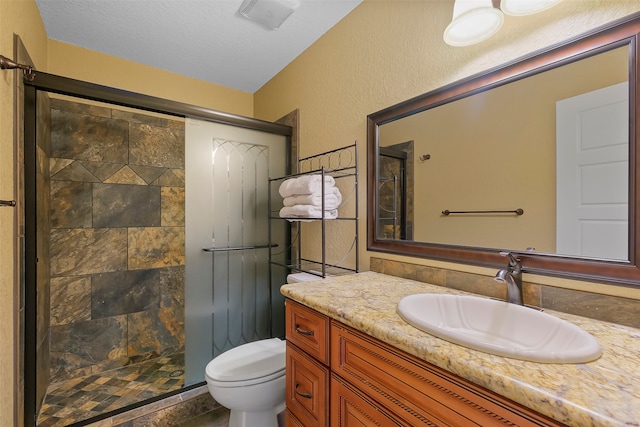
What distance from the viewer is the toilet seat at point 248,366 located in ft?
4.25

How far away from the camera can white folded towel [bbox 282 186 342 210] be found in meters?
1.57

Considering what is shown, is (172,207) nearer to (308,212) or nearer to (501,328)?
(308,212)

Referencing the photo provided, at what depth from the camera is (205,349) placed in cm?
185

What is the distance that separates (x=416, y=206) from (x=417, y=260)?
26 cm

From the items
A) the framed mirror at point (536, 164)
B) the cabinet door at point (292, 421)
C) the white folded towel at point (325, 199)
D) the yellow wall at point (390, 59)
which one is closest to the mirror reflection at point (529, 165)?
the framed mirror at point (536, 164)

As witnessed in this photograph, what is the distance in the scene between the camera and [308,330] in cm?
100

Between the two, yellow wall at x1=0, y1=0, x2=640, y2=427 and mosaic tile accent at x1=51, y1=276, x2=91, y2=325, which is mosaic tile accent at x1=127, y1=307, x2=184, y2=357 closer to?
mosaic tile accent at x1=51, y1=276, x2=91, y2=325

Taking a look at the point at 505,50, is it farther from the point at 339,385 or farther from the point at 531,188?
the point at 339,385

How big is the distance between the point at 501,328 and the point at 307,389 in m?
0.69

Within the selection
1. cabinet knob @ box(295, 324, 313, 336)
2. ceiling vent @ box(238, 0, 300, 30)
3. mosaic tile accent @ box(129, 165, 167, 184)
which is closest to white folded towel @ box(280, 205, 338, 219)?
cabinet knob @ box(295, 324, 313, 336)

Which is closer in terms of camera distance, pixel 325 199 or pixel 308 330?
pixel 308 330

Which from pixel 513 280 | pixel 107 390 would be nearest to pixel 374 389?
pixel 513 280

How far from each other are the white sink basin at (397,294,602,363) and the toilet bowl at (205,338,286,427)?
32.9 inches

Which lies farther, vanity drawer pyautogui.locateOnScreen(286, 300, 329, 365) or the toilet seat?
the toilet seat
